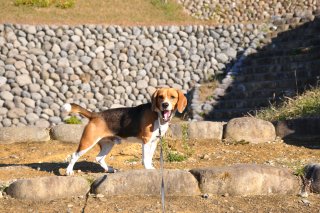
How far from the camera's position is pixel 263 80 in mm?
17500

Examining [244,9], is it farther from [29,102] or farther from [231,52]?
[29,102]

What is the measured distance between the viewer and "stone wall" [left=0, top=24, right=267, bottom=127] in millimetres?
18031

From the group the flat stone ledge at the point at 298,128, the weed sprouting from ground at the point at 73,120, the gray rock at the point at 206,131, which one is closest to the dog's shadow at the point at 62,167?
the gray rock at the point at 206,131

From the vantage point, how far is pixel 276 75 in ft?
56.9

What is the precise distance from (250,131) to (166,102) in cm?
333

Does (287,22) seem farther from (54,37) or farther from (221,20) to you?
(54,37)

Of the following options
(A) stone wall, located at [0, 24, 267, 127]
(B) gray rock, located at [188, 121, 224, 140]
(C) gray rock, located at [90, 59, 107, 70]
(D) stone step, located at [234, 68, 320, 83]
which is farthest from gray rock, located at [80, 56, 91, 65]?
(B) gray rock, located at [188, 121, 224, 140]

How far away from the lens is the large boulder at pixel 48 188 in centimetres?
573

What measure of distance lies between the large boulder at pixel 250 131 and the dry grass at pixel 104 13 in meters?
11.8

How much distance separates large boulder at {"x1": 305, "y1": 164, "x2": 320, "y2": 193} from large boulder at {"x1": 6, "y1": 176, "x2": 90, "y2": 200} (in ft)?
7.99

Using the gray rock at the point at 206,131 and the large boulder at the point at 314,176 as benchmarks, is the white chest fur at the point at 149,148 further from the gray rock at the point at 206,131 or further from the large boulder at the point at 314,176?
the gray rock at the point at 206,131

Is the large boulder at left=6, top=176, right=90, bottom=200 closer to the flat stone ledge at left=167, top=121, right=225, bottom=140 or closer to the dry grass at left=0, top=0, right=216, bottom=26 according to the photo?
the flat stone ledge at left=167, top=121, right=225, bottom=140

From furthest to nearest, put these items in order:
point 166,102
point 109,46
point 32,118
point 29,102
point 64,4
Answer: point 64,4, point 109,46, point 29,102, point 32,118, point 166,102

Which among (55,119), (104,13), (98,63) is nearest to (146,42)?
(98,63)
